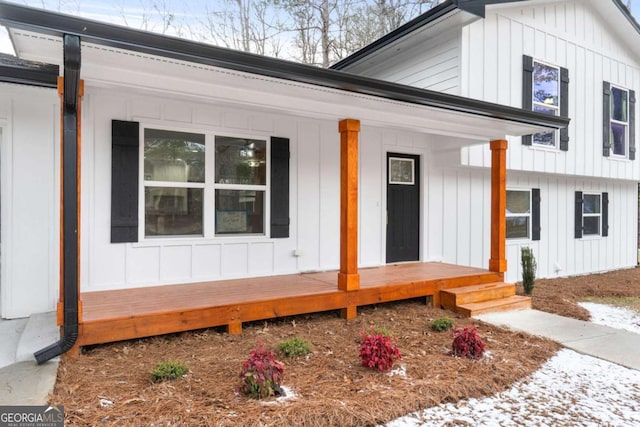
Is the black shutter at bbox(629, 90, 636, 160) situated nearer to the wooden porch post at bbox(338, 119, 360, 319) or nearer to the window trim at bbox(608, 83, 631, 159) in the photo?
the window trim at bbox(608, 83, 631, 159)

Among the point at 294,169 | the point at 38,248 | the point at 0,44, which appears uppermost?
the point at 0,44

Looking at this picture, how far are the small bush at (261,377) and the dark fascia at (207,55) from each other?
7.35 ft

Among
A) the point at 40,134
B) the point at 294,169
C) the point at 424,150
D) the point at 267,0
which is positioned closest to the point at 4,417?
the point at 40,134

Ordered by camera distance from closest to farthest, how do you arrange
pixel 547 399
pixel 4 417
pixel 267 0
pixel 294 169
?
pixel 4 417 < pixel 547 399 < pixel 294 169 < pixel 267 0

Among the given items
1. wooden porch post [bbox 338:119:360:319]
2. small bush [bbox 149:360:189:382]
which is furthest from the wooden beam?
small bush [bbox 149:360:189:382]

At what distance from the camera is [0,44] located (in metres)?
8.28

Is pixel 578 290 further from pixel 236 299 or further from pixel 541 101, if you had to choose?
pixel 236 299

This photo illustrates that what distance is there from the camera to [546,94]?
7.77 m

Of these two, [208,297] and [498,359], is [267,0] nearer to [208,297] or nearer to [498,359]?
[208,297]

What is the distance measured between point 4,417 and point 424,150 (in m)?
6.21

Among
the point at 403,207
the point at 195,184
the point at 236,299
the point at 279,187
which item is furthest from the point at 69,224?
the point at 403,207

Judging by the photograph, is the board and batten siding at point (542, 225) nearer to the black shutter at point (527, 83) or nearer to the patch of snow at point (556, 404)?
the black shutter at point (527, 83)

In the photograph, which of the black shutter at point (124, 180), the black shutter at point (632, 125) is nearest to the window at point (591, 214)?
the black shutter at point (632, 125)

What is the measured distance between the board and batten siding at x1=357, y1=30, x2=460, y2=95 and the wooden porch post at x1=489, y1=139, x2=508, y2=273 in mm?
1158
